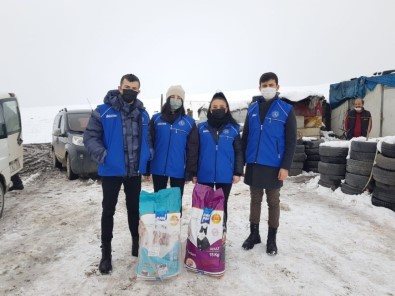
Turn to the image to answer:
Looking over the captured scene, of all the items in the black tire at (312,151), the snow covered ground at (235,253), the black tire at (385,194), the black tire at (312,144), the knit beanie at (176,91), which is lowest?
the snow covered ground at (235,253)

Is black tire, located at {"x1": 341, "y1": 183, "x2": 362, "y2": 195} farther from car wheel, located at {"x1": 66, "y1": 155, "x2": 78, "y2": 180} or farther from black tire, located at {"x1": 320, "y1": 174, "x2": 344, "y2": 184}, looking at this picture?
car wheel, located at {"x1": 66, "y1": 155, "x2": 78, "y2": 180}

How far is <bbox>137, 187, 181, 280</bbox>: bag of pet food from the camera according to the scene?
2846mm

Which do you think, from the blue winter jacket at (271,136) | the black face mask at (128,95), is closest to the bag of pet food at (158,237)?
the black face mask at (128,95)

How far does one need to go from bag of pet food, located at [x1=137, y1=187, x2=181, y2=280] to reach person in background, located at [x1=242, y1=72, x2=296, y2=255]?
3.72 feet

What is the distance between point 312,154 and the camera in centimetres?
851

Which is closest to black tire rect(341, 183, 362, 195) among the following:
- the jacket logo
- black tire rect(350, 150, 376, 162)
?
black tire rect(350, 150, 376, 162)

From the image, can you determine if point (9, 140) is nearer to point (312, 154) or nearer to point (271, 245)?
point (271, 245)

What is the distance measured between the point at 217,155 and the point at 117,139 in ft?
3.57

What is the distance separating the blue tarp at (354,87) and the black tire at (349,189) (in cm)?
767

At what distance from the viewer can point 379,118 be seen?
12320 mm

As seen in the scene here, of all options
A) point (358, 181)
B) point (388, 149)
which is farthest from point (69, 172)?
point (388, 149)

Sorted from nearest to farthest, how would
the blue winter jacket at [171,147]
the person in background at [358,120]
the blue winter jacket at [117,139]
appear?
the blue winter jacket at [117,139] → the blue winter jacket at [171,147] → the person in background at [358,120]

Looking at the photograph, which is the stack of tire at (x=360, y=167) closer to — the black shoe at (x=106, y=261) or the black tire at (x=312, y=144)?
the black tire at (x=312, y=144)

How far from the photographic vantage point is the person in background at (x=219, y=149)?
3377 millimetres
